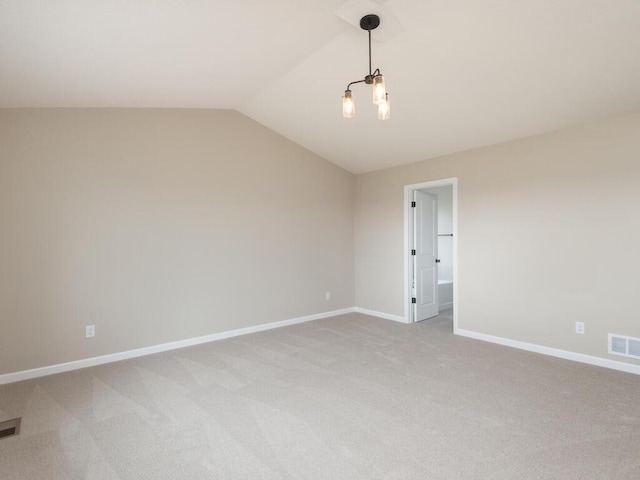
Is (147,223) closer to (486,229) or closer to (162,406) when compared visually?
(162,406)

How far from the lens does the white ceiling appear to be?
6.88ft

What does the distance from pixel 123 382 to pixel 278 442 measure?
5.65 feet

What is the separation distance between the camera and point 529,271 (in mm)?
3709

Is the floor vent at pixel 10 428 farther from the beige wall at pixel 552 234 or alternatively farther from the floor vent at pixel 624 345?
the floor vent at pixel 624 345

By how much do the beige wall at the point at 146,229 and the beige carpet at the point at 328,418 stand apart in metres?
0.53

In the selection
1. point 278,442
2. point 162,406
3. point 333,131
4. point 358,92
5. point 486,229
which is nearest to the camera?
point 278,442

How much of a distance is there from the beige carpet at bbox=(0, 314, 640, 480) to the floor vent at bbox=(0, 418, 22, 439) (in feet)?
0.19

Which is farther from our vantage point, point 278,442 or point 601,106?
point 601,106

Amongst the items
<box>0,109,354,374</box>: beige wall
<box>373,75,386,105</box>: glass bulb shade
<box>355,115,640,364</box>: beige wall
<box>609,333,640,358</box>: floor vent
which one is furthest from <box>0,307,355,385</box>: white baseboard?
<box>609,333,640,358</box>: floor vent

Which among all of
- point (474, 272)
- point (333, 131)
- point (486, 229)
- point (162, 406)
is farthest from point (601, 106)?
point (162, 406)

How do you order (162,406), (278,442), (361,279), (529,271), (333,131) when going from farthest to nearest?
(361,279) < (333,131) < (529,271) < (162,406) < (278,442)

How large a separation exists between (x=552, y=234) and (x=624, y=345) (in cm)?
119

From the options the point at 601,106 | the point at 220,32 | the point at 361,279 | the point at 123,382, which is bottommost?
the point at 123,382

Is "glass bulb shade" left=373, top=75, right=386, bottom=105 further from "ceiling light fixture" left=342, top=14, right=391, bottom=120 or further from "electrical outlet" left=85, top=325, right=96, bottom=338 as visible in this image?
"electrical outlet" left=85, top=325, right=96, bottom=338
